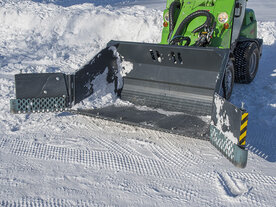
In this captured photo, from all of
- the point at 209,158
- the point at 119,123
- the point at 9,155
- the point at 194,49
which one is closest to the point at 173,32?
the point at 194,49

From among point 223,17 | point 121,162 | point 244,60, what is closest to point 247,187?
point 121,162

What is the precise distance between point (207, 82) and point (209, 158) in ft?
4.16

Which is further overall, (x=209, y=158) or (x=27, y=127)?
(x=27, y=127)

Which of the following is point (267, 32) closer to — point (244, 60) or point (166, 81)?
point (244, 60)

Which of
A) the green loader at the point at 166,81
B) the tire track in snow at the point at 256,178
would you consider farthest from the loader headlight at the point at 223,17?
the tire track in snow at the point at 256,178

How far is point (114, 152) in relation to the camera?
174 inches

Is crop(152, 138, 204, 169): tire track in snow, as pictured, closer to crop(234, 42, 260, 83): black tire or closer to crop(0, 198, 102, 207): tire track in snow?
crop(0, 198, 102, 207): tire track in snow

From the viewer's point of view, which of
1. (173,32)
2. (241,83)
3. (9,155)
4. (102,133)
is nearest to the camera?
(9,155)

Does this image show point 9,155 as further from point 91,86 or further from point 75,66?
point 75,66

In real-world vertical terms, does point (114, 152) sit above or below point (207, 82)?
below

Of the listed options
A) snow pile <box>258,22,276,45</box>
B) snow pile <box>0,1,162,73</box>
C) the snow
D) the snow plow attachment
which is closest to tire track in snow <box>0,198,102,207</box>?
the snow

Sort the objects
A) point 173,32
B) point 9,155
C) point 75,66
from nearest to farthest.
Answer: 1. point 9,155
2. point 173,32
3. point 75,66

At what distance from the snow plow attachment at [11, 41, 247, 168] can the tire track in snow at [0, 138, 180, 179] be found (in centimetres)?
56

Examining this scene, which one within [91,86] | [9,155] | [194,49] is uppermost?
[194,49]
